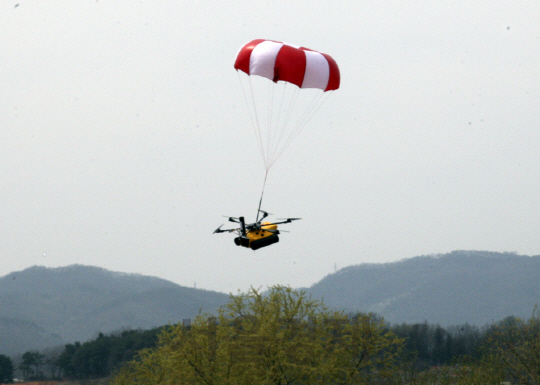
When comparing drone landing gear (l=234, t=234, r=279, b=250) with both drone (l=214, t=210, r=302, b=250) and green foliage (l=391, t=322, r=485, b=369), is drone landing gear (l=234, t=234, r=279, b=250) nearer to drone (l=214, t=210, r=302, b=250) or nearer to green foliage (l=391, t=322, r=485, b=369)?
drone (l=214, t=210, r=302, b=250)

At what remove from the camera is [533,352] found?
2777cm

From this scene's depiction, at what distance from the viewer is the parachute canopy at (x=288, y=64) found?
26469 mm

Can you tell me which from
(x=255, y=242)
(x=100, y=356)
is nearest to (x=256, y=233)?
(x=255, y=242)

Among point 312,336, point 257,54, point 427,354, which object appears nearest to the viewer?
point 257,54

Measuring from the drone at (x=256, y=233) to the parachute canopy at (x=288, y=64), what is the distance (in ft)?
21.9

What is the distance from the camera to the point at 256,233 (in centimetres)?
2353

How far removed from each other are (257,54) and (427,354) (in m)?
113

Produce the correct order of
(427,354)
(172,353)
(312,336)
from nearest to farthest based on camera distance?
(172,353) < (312,336) < (427,354)

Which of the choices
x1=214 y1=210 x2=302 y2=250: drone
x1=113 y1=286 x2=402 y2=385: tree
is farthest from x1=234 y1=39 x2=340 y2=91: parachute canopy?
x1=113 y1=286 x2=402 y2=385: tree

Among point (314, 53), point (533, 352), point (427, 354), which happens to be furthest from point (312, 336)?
point (427, 354)

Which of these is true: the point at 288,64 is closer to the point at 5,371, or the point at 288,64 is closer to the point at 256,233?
the point at 256,233

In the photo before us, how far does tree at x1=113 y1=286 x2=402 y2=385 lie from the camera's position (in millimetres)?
27484

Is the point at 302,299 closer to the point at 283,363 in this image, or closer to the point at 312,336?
the point at 312,336

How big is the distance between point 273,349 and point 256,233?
6.96 meters
